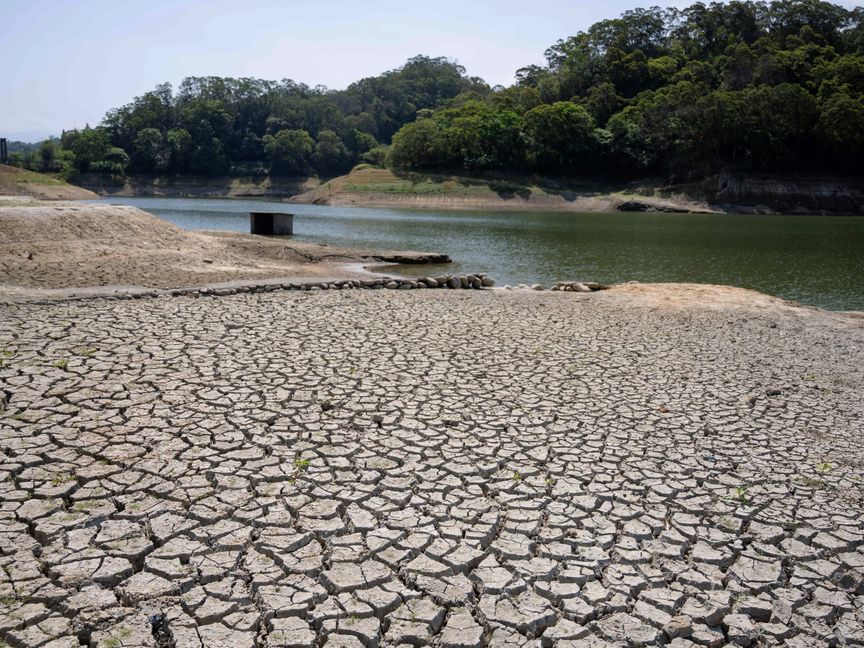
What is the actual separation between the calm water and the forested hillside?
93.6 ft

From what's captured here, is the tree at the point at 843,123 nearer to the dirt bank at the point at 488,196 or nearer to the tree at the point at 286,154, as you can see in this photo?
the dirt bank at the point at 488,196

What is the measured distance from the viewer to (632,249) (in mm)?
30688

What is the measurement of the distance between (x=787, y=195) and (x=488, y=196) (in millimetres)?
31027

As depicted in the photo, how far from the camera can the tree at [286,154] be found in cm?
10612

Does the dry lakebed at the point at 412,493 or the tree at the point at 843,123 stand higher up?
the tree at the point at 843,123

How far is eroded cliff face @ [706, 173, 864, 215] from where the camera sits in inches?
2699

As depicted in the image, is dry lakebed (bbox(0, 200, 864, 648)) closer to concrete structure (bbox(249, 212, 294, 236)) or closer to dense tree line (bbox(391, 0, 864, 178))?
concrete structure (bbox(249, 212, 294, 236))

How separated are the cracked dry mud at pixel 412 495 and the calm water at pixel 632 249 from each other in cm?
1320

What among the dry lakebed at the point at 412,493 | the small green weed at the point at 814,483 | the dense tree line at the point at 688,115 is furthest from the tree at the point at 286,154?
the small green weed at the point at 814,483

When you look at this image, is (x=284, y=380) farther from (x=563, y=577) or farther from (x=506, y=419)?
(x=563, y=577)

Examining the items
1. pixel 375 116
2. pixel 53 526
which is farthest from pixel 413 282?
pixel 375 116

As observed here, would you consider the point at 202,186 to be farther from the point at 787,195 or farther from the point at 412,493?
the point at 412,493

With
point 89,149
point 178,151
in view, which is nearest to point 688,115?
point 178,151

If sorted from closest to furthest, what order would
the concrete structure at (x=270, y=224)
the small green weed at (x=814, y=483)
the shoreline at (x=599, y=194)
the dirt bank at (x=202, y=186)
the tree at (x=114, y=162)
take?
the small green weed at (x=814, y=483) → the concrete structure at (x=270, y=224) → the shoreline at (x=599, y=194) → the dirt bank at (x=202, y=186) → the tree at (x=114, y=162)
